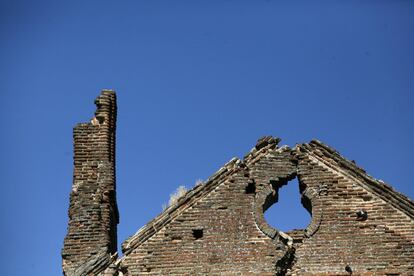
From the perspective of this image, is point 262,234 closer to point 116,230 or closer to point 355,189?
Result: point 355,189

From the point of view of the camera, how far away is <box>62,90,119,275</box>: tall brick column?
11.5 metres

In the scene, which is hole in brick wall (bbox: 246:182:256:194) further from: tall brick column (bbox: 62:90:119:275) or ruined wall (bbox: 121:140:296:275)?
tall brick column (bbox: 62:90:119:275)

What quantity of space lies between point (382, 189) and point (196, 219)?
335 centimetres

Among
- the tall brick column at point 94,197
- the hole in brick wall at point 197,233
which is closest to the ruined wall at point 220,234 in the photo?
the hole in brick wall at point 197,233

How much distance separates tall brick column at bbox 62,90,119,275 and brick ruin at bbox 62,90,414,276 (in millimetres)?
18

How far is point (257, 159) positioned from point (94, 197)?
121 inches

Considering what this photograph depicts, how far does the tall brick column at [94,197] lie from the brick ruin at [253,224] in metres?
0.02

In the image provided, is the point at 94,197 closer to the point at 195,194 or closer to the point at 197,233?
the point at 195,194

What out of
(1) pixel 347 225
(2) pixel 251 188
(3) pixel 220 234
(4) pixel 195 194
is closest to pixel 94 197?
(4) pixel 195 194

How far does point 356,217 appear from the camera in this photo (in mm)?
11711

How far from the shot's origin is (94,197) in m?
12.1

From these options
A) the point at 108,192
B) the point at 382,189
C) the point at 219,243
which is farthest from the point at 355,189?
the point at 108,192

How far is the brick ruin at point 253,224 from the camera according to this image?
37.3 feet

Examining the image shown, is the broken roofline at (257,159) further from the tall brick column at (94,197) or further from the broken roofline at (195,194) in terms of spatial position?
the tall brick column at (94,197)
